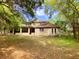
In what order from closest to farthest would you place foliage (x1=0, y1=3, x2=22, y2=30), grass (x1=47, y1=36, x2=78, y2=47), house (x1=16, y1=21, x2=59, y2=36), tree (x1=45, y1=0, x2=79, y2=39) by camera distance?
foliage (x1=0, y1=3, x2=22, y2=30)
grass (x1=47, y1=36, x2=78, y2=47)
tree (x1=45, y1=0, x2=79, y2=39)
house (x1=16, y1=21, x2=59, y2=36)

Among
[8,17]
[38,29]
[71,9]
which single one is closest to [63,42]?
[71,9]

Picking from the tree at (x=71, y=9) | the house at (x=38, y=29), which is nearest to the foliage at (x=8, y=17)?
the tree at (x=71, y=9)

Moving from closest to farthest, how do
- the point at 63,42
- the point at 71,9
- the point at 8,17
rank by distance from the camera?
the point at 8,17 < the point at 63,42 < the point at 71,9

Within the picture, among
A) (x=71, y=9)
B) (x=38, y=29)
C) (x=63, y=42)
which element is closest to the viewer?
(x=63, y=42)

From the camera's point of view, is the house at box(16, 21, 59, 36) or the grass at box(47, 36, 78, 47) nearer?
the grass at box(47, 36, 78, 47)

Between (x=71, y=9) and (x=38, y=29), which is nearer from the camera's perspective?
(x=71, y=9)

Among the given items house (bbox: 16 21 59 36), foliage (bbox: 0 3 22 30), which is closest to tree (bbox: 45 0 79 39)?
foliage (bbox: 0 3 22 30)

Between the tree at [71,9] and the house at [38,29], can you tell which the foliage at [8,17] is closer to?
the tree at [71,9]

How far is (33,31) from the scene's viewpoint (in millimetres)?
32219

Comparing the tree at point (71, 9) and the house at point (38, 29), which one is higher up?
the tree at point (71, 9)

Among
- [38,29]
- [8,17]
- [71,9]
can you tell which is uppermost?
[71,9]

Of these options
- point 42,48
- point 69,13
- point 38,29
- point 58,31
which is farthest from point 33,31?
point 42,48

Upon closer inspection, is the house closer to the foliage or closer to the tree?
the tree

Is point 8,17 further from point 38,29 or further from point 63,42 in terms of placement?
point 38,29
